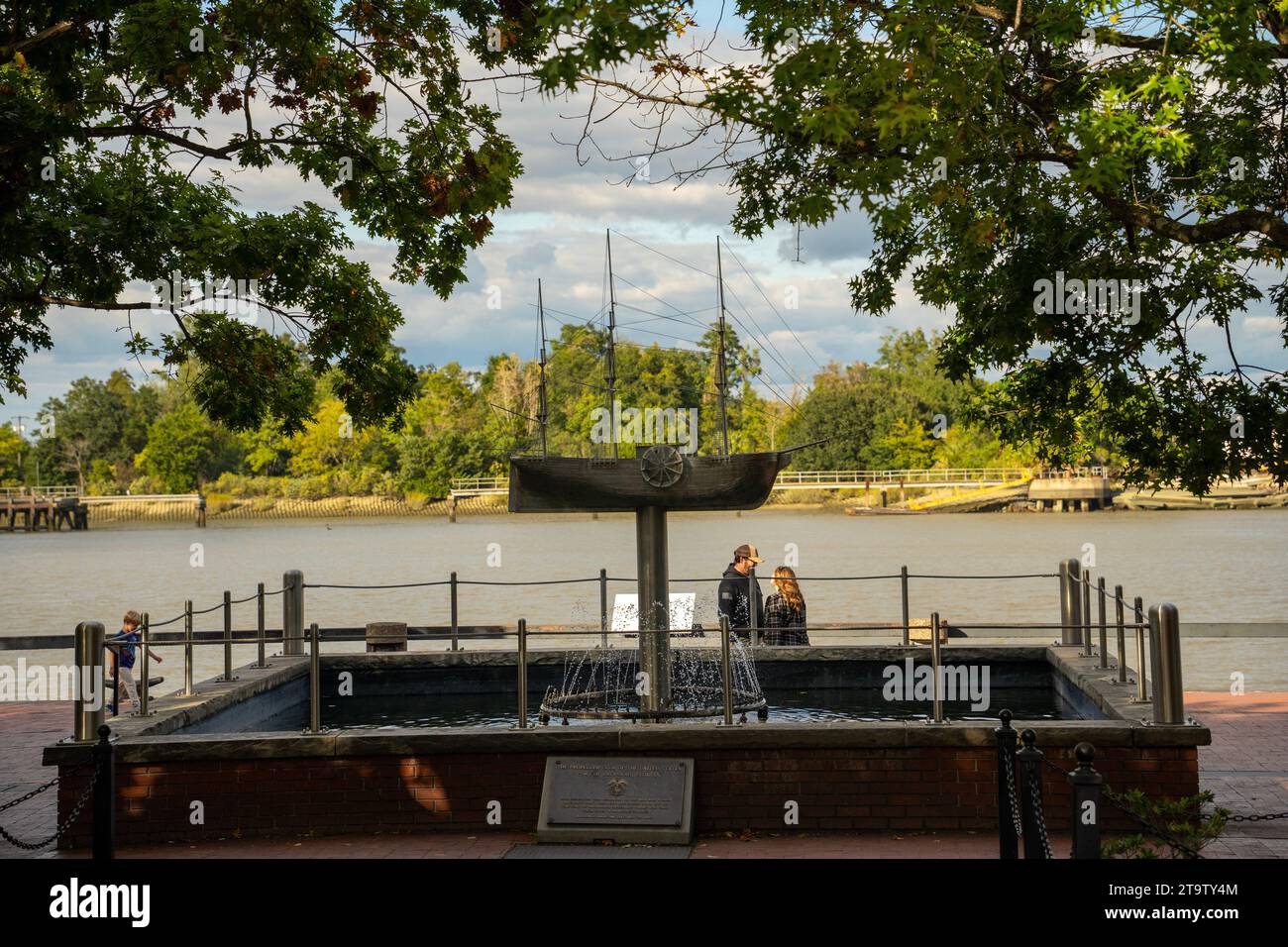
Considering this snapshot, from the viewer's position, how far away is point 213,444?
5576 inches

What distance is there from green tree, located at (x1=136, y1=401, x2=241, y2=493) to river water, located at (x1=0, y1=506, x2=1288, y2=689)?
6.24m

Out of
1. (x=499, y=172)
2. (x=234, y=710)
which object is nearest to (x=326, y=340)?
(x=499, y=172)

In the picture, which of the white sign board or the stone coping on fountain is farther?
the white sign board

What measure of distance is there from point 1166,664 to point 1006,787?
102 inches

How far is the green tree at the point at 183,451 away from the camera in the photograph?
14025 cm

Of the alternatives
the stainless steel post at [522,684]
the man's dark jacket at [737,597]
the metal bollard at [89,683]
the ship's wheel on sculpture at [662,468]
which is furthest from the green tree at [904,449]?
the metal bollard at [89,683]

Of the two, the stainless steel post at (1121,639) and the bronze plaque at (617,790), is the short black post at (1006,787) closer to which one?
the bronze plaque at (617,790)

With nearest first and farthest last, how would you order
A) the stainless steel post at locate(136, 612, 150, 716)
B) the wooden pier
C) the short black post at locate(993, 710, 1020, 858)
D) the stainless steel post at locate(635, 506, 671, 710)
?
the short black post at locate(993, 710, 1020, 858)
the stainless steel post at locate(136, 612, 150, 716)
the stainless steel post at locate(635, 506, 671, 710)
the wooden pier

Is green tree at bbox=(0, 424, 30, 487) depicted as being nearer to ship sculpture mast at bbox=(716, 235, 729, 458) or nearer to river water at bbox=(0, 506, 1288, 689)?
river water at bbox=(0, 506, 1288, 689)

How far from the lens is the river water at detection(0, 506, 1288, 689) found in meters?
43.9

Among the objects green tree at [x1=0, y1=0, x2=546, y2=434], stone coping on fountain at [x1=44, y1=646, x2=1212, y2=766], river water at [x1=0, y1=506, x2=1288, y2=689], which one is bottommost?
river water at [x1=0, y1=506, x2=1288, y2=689]

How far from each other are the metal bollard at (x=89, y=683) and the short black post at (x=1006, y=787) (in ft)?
21.6

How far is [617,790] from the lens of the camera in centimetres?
1065

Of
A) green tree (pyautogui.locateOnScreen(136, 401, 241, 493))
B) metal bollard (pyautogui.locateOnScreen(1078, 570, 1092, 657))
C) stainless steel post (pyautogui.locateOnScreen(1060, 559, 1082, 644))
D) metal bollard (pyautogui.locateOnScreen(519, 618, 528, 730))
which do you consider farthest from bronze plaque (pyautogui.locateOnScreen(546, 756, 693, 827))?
green tree (pyautogui.locateOnScreen(136, 401, 241, 493))
